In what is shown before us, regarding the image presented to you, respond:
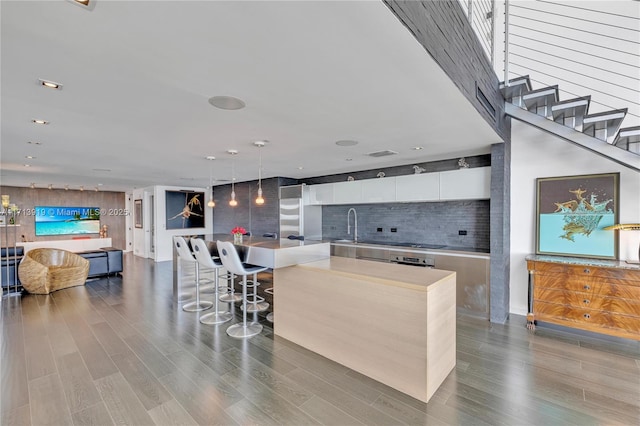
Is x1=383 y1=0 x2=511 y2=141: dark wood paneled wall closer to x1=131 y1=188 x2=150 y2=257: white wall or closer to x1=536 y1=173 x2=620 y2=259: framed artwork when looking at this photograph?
x1=536 y1=173 x2=620 y2=259: framed artwork

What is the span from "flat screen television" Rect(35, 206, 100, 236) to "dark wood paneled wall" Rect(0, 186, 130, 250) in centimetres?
12

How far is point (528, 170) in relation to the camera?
396 centimetres

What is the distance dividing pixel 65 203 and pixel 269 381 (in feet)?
35.6

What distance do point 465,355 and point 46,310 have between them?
19.0 ft

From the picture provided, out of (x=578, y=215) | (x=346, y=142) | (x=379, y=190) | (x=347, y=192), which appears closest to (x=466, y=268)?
(x=578, y=215)

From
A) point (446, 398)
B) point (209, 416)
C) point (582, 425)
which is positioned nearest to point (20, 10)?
point (209, 416)

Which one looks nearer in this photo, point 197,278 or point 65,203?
point 197,278

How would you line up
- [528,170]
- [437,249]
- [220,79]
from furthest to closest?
[437,249] < [528,170] < [220,79]

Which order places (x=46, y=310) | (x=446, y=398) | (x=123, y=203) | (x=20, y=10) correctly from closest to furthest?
(x=20, y=10) → (x=446, y=398) → (x=46, y=310) → (x=123, y=203)

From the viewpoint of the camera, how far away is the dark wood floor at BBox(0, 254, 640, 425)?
2.04 metres

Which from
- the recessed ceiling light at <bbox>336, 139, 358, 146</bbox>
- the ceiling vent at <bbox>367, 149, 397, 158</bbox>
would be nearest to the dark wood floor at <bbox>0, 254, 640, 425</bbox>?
the recessed ceiling light at <bbox>336, 139, 358, 146</bbox>

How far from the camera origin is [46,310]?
4.27 m

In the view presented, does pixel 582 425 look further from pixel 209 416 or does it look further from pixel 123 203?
pixel 123 203

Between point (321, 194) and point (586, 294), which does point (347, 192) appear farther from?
point (586, 294)
